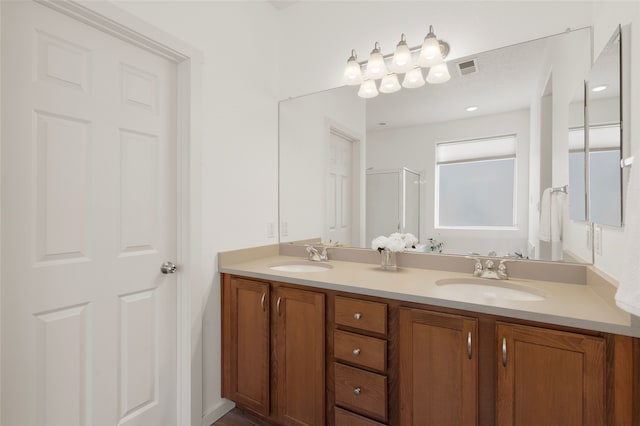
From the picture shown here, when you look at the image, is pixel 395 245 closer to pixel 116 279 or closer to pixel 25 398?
pixel 116 279

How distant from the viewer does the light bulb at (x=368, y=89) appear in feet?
6.59

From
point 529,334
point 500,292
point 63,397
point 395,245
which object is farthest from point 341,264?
point 63,397

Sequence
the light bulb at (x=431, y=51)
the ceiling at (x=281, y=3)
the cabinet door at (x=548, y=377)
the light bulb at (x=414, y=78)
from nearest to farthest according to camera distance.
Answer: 1. the cabinet door at (x=548, y=377)
2. the light bulb at (x=431, y=51)
3. the light bulb at (x=414, y=78)
4. the ceiling at (x=281, y=3)

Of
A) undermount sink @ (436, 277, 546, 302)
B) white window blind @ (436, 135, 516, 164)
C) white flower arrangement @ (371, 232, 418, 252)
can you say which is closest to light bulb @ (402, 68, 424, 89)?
white window blind @ (436, 135, 516, 164)

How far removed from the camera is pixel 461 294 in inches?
51.9

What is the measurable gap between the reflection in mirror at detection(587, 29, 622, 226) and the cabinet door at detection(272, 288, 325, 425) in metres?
1.19

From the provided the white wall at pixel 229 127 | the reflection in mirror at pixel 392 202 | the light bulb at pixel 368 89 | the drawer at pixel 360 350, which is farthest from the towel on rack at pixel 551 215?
the white wall at pixel 229 127

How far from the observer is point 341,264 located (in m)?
2.02

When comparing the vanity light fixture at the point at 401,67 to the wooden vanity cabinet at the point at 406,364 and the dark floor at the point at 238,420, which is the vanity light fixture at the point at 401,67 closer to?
the wooden vanity cabinet at the point at 406,364

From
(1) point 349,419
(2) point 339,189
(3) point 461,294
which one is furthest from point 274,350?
(2) point 339,189

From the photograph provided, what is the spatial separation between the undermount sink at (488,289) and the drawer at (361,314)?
0.28 m

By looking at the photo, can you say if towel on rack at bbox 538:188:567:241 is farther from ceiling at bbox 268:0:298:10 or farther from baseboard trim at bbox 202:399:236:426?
ceiling at bbox 268:0:298:10

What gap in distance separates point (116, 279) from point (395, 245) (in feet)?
4.77

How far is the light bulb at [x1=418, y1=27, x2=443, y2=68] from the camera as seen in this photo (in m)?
1.70
